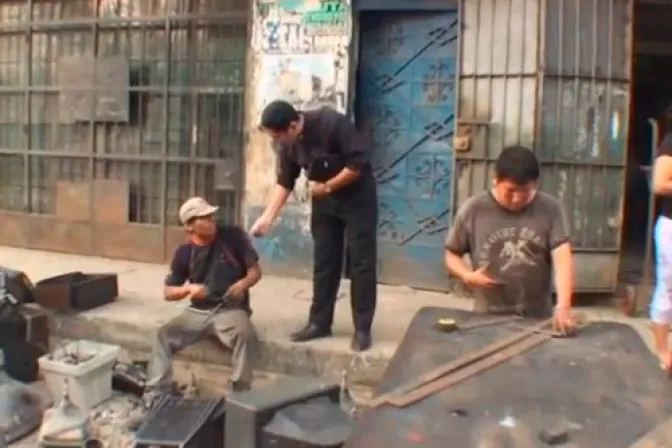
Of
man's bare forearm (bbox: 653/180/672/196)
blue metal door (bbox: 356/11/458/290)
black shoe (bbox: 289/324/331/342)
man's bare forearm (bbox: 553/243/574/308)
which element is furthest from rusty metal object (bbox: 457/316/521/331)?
blue metal door (bbox: 356/11/458/290)

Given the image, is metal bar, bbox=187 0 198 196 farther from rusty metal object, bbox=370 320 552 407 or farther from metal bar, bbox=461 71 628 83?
rusty metal object, bbox=370 320 552 407

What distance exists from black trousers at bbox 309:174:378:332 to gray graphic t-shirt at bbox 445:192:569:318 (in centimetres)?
124

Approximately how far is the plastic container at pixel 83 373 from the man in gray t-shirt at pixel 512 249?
2.45m

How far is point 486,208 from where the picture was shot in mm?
4438

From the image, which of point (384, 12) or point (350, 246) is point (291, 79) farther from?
point (350, 246)

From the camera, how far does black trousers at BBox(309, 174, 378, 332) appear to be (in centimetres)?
567

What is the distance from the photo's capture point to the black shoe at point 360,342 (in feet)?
19.0

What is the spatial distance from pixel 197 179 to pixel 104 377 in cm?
299

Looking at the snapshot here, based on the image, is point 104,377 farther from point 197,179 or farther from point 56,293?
point 197,179

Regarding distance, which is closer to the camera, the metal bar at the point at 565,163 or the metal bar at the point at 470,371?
the metal bar at the point at 470,371

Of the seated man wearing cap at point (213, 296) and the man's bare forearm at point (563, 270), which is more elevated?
the man's bare forearm at point (563, 270)

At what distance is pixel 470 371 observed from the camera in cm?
319

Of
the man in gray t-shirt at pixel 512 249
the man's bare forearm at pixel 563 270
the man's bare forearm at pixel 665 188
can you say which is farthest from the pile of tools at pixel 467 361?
the man's bare forearm at pixel 665 188

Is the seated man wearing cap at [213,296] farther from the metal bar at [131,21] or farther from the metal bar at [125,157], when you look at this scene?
the metal bar at [131,21]
